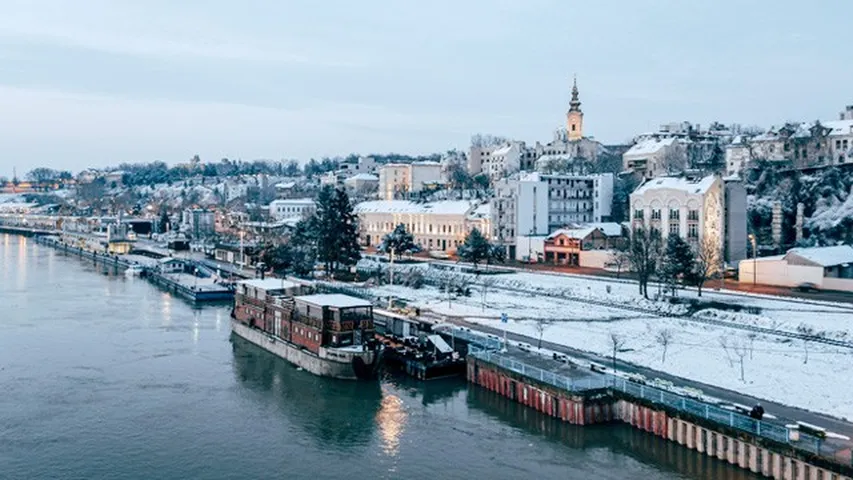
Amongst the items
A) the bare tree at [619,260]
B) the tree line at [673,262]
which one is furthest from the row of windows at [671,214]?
the bare tree at [619,260]

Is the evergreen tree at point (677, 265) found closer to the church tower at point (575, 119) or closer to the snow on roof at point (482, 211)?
the snow on roof at point (482, 211)

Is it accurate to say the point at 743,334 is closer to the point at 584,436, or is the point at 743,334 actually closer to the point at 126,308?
the point at 584,436

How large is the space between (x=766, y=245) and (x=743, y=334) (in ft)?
80.3

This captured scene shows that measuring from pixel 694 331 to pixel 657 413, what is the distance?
1163cm

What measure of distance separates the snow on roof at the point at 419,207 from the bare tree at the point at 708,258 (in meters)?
24.9

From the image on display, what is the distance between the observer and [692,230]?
5081 centimetres

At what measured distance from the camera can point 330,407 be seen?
26.2 metres

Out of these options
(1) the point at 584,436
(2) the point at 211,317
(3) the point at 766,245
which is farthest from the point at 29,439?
(3) the point at 766,245

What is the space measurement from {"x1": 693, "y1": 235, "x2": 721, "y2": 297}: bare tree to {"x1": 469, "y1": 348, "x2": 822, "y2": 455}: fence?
59.6 ft

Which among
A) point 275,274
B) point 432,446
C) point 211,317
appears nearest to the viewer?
point 432,446

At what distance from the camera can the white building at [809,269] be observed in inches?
1572

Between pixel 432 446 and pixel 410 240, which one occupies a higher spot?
pixel 410 240

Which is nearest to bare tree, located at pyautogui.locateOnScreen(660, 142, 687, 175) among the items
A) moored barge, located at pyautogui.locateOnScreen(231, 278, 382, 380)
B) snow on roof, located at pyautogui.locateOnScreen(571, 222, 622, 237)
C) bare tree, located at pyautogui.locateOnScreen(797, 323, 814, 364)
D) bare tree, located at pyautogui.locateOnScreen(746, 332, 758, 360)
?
snow on roof, located at pyautogui.locateOnScreen(571, 222, 622, 237)

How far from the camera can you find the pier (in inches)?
719
